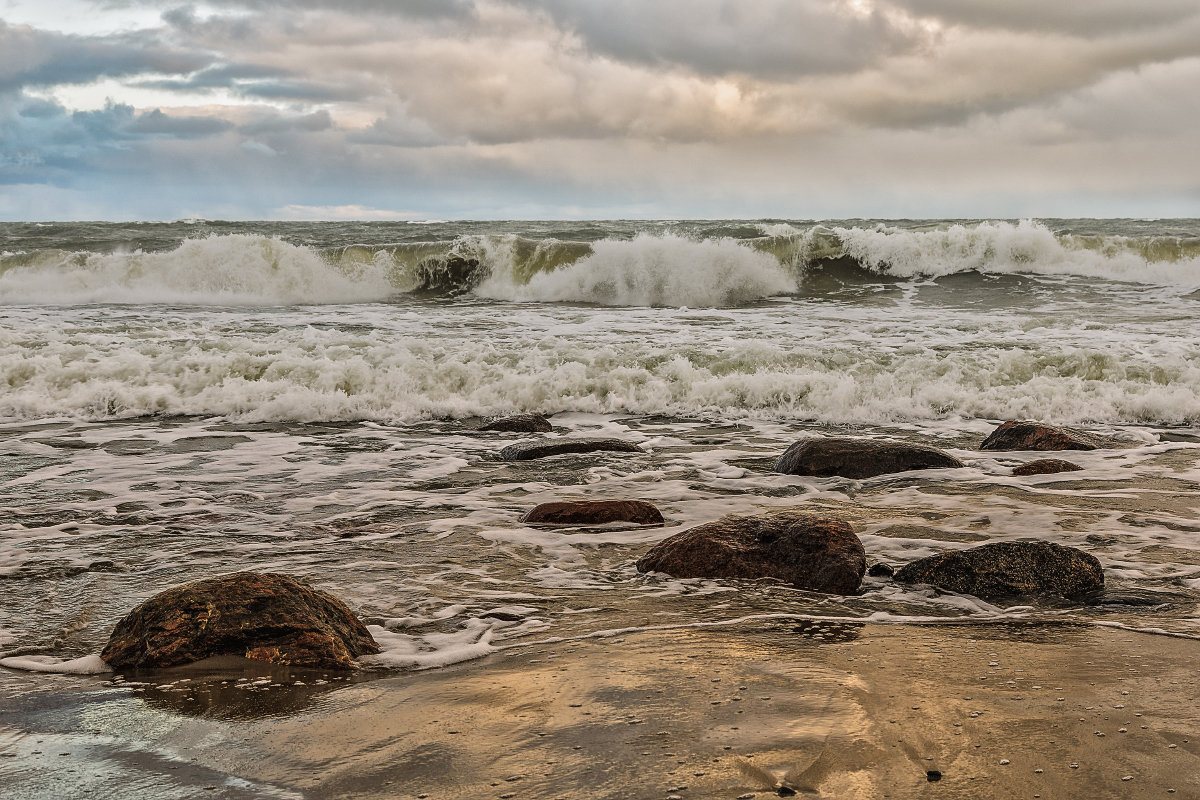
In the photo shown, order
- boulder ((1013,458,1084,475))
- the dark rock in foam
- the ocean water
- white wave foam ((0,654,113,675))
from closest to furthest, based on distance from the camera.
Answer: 1. white wave foam ((0,654,113,675))
2. the ocean water
3. the dark rock in foam
4. boulder ((1013,458,1084,475))

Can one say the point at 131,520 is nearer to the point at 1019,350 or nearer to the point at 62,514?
the point at 62,514

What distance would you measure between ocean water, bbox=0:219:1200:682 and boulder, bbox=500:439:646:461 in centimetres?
19

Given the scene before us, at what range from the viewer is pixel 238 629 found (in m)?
3.38

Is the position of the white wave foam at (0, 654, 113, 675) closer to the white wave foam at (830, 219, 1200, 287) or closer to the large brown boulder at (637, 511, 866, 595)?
the large brown boulder at (637, 511, 866, 595)

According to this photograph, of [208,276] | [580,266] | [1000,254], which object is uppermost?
[1000,254]

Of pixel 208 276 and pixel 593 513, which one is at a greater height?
pixel 208 276

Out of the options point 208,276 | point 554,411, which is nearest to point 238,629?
point 554,411

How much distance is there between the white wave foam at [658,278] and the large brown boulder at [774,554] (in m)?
13.9

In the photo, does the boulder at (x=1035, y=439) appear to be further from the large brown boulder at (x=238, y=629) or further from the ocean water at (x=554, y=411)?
the large brown boulder at (x=238, y=629)

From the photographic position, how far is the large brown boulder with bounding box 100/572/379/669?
10.9 ft

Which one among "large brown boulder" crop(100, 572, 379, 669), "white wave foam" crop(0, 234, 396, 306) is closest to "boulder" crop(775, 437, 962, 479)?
"large brown boulder" crop(100, 572, 379, 669)

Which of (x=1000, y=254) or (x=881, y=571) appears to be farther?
(x=1000, y=254)

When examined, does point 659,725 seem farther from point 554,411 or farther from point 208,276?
point 208,276

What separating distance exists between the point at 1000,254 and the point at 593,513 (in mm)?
18299
